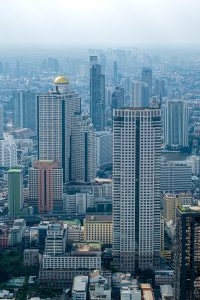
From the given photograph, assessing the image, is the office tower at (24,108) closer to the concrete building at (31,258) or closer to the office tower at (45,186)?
the office tower at (45,186)

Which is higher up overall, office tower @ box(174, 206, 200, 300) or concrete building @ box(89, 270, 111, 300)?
office tower @ box(174, 206, 200, 300)

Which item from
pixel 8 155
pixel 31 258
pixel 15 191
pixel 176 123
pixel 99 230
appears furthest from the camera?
pixel 176 123

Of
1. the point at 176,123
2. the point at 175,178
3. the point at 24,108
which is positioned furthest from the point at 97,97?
the point at 175,178

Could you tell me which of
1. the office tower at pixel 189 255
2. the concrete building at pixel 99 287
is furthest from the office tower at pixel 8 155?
the office tower at pixel 189 255

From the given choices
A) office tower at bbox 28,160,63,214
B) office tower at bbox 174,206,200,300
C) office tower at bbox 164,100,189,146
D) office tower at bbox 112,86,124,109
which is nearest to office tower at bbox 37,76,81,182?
office tower at bbox 28,160,63,214

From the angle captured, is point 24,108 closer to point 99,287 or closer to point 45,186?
point 45,186

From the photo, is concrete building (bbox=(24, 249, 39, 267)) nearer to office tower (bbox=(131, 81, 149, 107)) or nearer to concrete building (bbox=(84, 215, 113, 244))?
concrete building (bbox=(84, 215, 113, 244))
